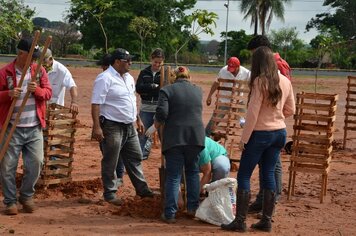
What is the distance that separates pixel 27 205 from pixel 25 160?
516 millimetres

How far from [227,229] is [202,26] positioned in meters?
11.3

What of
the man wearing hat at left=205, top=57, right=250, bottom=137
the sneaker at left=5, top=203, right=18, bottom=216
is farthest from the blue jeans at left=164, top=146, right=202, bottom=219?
the man wearing hat at left=205, top=57, right=250, bottom=137

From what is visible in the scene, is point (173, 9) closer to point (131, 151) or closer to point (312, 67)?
point (312, 67)

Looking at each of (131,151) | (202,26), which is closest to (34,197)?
(131,151)

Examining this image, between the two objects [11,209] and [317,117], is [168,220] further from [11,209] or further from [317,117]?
[317,117]

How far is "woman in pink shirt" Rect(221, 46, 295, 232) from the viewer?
712 centimetres

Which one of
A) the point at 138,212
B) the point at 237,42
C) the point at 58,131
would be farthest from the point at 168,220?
the point at 237,42

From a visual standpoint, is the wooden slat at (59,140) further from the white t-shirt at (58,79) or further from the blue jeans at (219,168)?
the blue jeans at (219,168)

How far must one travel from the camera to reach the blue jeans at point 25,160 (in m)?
7.55

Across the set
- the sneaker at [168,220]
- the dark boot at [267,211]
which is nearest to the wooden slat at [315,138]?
the dark boot at [267,211]

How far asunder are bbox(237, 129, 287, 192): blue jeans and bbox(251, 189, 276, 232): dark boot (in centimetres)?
6

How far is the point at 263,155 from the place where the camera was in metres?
7.35

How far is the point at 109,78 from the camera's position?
8.12 metres

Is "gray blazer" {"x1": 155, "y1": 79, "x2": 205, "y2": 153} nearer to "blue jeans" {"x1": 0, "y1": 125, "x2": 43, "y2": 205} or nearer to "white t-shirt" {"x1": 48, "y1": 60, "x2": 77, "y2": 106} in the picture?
"blue jeans" {"x1": 0, "y1": 125, "x2": 43, "y2": 205}
